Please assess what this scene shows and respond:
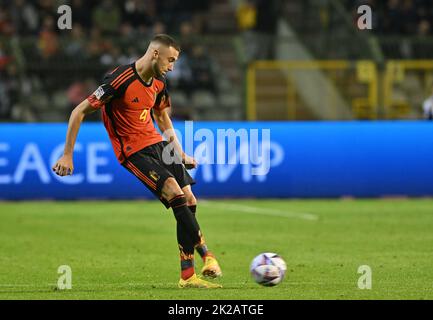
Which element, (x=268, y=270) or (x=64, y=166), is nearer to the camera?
(x=64, y=166)

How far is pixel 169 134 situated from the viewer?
11.2m

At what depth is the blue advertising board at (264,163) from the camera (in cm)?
2084

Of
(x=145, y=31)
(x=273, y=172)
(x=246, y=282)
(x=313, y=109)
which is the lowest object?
(x=246, y=282)

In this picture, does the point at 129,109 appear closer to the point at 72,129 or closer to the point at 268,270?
the point at 72,129

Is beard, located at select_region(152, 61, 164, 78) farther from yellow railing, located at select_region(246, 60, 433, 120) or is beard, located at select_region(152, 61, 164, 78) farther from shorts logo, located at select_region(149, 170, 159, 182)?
yellow railing, located at select_region(246, 60, 433, 120)

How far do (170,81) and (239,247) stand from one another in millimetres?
12754

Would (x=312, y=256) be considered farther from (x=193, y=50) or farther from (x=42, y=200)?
(x=193, y=50)

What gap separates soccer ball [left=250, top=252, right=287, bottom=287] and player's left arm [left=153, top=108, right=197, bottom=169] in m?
1.49

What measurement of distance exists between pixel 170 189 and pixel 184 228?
Answer: 0.41 metres

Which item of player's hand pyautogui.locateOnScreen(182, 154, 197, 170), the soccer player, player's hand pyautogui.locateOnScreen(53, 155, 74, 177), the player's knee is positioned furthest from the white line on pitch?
player's hand pyautogui.locateOnScreen(53, 155, 74, 177)

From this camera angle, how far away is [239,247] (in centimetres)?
1426

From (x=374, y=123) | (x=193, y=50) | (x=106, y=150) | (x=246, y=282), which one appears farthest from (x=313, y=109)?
(x=246, y=282)

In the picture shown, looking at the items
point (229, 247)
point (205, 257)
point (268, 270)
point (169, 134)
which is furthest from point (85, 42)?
point (268, 270)

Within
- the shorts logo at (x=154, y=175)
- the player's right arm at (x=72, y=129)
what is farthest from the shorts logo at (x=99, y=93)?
the shorts logo at (x=154, y=175)
